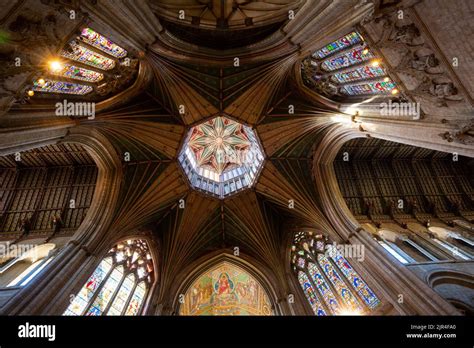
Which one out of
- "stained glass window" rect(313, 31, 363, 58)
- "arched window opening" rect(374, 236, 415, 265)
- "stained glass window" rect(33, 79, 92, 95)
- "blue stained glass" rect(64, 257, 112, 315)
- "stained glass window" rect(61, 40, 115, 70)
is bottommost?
"blue stained glass" rect(64, 257, 112, 315)

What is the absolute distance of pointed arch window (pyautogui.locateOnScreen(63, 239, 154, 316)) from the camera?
948cm

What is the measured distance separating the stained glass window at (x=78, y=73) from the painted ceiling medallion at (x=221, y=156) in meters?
6.97

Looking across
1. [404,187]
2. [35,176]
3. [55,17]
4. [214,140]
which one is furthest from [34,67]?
[404,187]

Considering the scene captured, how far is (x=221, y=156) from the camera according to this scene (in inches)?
745

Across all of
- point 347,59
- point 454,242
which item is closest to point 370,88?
point 347,59

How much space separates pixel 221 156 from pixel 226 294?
31.0 ft

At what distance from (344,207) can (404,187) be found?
488 cm

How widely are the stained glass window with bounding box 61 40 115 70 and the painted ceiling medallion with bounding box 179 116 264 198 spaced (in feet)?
23.1

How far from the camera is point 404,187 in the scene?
46.8 ft

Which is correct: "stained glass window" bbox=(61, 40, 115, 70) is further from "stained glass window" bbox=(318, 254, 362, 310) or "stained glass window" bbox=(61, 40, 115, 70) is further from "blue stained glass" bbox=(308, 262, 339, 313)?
"blue stained glass" bbox=(308, 262, 339, 313)

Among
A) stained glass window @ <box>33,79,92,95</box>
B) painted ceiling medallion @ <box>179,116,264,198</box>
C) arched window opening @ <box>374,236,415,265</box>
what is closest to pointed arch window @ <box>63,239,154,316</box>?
painted ceiling medallion @ <box>179,116,264,198</box>

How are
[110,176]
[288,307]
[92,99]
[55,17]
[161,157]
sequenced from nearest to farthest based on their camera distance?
[55,17] < [92,99] < [288,307] < [110,176] < [161,157]

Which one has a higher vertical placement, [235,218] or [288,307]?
[235,218]
